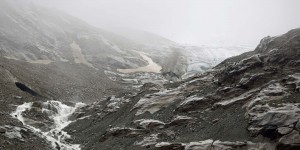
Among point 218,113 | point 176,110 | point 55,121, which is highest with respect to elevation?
point 218,113

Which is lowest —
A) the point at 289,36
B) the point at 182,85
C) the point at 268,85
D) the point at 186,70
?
the point at 186,70

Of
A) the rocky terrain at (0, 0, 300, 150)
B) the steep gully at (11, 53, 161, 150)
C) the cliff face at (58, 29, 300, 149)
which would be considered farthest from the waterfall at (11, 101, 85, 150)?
the cliff face at (58, 29, 300, 149)

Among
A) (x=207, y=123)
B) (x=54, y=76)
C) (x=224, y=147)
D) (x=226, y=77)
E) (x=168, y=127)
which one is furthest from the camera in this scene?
(x=54, y=76)

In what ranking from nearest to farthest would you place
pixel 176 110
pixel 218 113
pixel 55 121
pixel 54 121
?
pixel 218 113 → pixel 176 110 → pixel 54 121 → pixel 55 121

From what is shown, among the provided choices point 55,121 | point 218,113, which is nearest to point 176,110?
point 218,113

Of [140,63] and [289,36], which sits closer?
[289,36]

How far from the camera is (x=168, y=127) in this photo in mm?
29406

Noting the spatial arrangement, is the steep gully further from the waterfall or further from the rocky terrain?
the rocky terrain

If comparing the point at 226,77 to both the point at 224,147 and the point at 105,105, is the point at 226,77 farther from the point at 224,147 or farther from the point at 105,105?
the point at 105,105

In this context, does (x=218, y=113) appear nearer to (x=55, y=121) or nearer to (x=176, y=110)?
(x=176, y=110)

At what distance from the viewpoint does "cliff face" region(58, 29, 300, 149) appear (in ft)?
72.8

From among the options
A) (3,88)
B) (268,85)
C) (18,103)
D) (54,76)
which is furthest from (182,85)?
(54,76)

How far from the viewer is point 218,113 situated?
2825 cm

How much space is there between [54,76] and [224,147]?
172 ft
